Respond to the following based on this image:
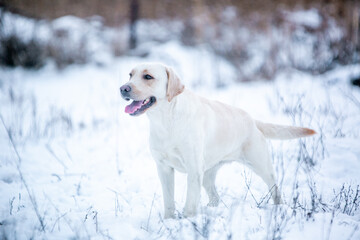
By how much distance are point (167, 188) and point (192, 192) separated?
0.92 feet

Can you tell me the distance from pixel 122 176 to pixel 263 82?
5567 mm

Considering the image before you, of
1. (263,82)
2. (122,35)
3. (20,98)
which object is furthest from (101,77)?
(263,82)

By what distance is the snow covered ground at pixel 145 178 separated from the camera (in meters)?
1.97

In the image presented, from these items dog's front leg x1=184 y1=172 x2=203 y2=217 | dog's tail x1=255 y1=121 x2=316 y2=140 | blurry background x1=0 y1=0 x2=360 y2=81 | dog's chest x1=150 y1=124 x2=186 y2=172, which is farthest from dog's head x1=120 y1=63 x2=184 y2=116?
blurry background x1=0 y1=0 x2=360 y2=81

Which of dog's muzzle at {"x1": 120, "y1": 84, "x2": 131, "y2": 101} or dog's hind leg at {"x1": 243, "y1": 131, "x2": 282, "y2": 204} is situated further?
dog's hind leg at {"x1": 243, "y1": 131, "x2": 282, "y2": 204}

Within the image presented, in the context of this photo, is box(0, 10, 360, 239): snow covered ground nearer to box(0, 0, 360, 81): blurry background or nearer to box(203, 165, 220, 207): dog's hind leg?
box(203, 165, 220, 207): dog's hind leg

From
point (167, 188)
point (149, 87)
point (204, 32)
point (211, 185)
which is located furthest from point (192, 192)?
point (204, 32)

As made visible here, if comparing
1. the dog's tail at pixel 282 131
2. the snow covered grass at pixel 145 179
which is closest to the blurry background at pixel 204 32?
the snow covered grass at pixel 145 179

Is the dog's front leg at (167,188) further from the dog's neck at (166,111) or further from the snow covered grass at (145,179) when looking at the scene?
the dog's neck at (166,111)

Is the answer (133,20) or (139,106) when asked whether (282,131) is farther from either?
(133,20)

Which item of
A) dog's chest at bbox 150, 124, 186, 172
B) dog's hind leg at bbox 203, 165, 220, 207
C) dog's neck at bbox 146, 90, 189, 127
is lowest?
dog's hind leg at bbox 203, 165, 220, 207

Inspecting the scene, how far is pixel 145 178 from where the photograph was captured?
3.41 metres

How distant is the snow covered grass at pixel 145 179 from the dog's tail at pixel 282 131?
0.38m

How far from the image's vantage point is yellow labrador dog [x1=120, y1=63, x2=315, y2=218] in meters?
2.24
